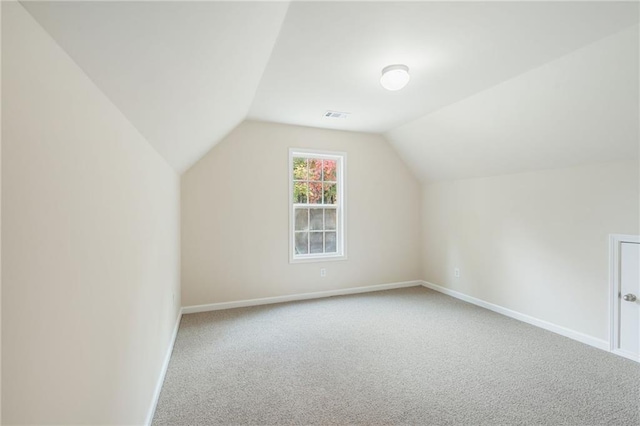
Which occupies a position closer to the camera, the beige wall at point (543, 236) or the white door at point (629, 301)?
the white door at point (629, 301)

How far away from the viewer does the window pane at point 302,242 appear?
4371mm

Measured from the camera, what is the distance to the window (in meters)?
4.32

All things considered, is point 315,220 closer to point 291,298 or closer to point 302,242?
point 302,242

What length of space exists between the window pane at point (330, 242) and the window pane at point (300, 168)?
0.94 metres

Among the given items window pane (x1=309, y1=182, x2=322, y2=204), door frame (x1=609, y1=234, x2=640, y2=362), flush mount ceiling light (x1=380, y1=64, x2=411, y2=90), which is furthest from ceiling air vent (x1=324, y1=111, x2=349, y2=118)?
door frame (x1=609, y1=234, x2=640, y2=362)

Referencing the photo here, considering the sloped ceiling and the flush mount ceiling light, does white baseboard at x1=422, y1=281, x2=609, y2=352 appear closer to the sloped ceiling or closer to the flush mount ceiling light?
the flush mount ceiling light

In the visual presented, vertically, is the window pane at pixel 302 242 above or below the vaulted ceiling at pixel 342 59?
below

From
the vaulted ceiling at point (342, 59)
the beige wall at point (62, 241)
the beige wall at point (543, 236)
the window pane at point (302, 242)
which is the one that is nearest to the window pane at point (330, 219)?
the window pane at point (302, 242)

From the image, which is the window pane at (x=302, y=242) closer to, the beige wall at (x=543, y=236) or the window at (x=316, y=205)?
the window at (x=316, y=205)

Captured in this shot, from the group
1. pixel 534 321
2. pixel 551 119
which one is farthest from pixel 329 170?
pixel 534 321

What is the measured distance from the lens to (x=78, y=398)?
0.90 m

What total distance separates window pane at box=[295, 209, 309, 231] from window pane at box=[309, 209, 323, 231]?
65mm

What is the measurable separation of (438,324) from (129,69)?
3.52 m

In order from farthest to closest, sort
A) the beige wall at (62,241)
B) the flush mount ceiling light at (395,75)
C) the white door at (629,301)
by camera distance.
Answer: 1. the white door at (629,301)
2. the flush mount ceiling light at (395,75)
3. the beige wall at (62,241)
